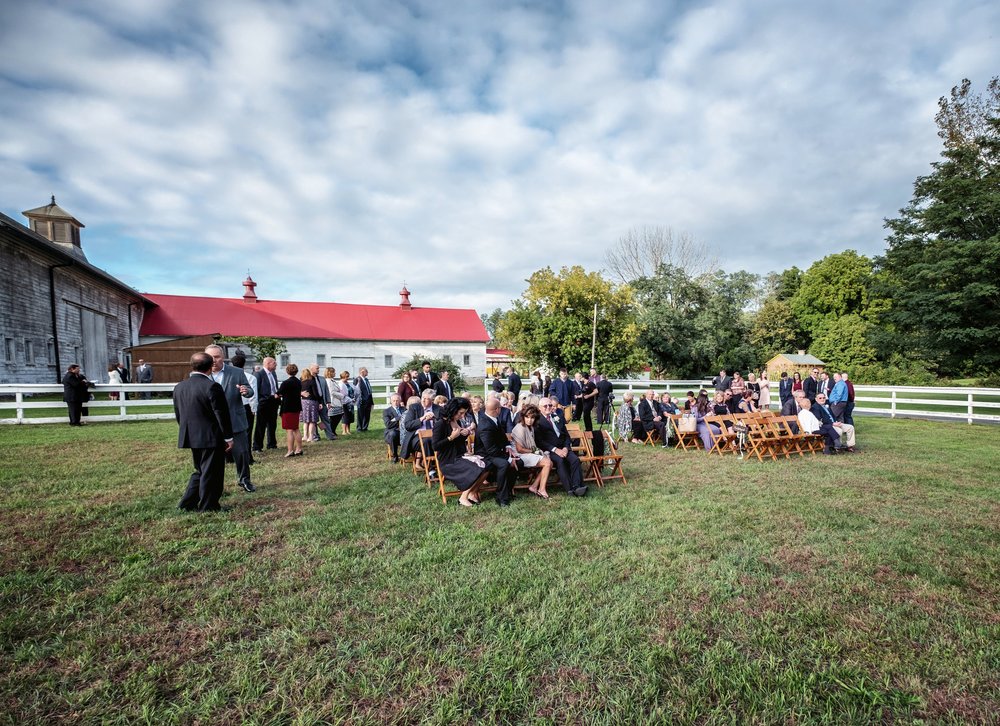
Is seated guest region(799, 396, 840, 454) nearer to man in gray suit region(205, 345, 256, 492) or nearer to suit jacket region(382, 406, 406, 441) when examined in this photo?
suit jacket region(382, 406, 406, 441)

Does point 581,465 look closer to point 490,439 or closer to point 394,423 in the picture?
point 490,439

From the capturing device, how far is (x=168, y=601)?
343 centimetres

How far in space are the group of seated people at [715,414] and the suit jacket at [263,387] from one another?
25.7 ft

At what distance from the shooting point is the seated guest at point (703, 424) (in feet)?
31.8

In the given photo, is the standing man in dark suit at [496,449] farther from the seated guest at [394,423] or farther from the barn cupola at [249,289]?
the barn cupola at [249,289]

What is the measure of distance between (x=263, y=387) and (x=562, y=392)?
7675mm

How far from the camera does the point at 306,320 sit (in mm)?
39094

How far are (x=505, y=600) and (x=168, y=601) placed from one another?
96.5 inches

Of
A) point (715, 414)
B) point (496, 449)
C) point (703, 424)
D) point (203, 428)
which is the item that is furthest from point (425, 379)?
point (715, 414)

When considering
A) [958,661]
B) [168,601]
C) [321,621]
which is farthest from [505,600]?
[958,661]

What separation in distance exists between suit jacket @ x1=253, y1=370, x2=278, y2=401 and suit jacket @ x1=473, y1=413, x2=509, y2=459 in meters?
4.86

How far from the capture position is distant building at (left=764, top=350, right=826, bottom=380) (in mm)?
42531

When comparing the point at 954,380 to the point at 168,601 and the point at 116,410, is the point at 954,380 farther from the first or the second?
the point at 116,410

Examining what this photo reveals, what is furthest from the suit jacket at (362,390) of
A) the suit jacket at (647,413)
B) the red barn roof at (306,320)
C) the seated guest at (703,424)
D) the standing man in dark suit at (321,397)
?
→ the red barn roof at (306,320)
